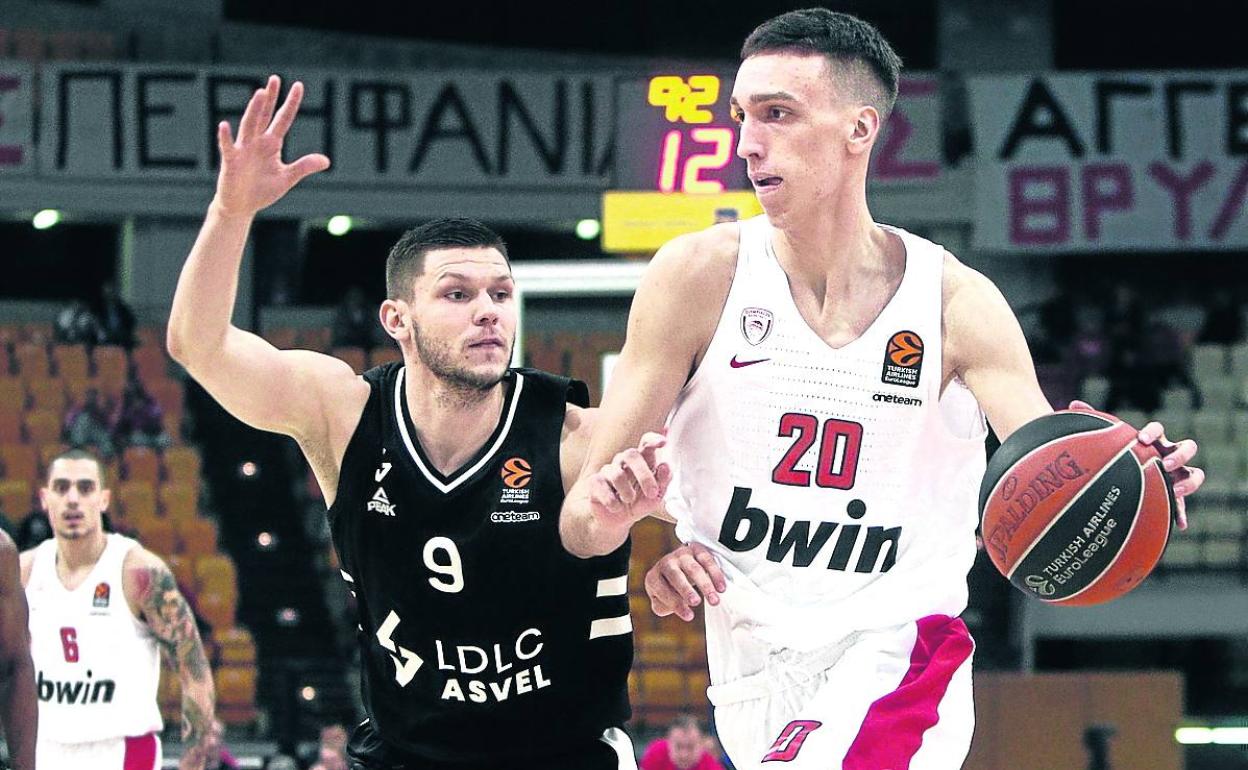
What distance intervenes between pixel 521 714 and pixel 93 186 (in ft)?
48.3

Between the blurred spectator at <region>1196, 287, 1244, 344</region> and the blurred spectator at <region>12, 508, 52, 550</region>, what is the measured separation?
10.8m

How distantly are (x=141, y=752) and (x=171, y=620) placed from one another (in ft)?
2.11

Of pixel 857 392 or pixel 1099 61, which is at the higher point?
pixel 1099 61

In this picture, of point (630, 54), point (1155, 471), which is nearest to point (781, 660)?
point (1155, 471)

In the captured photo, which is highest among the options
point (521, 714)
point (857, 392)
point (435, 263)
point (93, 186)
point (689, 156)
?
point (93, 186)

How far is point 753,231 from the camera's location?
4527mm

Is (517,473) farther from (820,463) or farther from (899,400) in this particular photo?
(899,400)

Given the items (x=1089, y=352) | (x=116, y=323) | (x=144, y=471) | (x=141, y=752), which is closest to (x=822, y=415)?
(x=141, y=752)

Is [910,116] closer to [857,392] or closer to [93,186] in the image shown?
[93,186]

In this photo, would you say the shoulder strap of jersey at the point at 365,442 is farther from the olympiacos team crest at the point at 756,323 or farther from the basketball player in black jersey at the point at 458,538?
the olympiacos team crest at the point at 756,323

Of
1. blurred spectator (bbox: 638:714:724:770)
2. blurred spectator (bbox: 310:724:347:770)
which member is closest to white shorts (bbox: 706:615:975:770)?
blurred spectator (bbox: 638:714:724:770)

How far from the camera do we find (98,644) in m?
8.30

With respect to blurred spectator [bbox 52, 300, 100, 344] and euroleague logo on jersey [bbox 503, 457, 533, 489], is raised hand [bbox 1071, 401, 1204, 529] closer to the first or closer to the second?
euroleague logo on jersey [bbox 503, 457, 533, 489]

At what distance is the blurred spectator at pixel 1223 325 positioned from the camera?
18.0m
